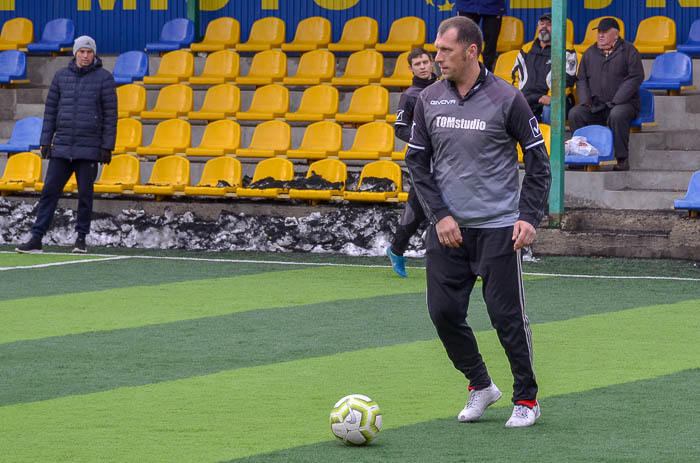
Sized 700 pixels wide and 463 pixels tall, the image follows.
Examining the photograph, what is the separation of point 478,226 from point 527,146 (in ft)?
1.41

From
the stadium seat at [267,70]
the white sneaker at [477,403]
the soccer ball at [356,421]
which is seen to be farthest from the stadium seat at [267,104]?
the soccer ball at [356,421]

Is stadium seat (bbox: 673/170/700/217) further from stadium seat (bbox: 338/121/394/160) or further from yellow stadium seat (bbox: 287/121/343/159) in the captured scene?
yellow stadium seat (bbox: 287/121/343/159)

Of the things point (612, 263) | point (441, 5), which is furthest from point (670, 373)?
point (441, 5)

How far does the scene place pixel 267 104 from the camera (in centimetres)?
1803

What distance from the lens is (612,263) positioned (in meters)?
13.6

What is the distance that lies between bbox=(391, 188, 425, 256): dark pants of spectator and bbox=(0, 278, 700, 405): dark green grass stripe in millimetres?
623

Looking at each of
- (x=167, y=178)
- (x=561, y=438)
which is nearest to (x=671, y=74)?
(x=167, y=178)

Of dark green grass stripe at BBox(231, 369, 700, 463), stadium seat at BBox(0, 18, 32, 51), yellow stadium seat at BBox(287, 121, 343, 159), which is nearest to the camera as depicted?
dark green grass stripe at BBox(231, 369, 700, 463)

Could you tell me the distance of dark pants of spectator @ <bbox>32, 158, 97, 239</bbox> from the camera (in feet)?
47.9

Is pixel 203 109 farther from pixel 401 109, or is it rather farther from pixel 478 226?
pixel 478 226

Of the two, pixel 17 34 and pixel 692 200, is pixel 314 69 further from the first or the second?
pixel 692 200

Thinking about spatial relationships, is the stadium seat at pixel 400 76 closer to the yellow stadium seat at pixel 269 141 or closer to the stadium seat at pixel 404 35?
the stadium seat at pixel 404 35

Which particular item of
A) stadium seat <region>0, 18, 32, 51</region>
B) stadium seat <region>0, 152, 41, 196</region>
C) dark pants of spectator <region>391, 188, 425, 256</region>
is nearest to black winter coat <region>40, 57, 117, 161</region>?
stadium seat <region>0, 152, 41, 196</region>

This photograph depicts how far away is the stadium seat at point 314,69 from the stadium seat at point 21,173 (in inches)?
143
